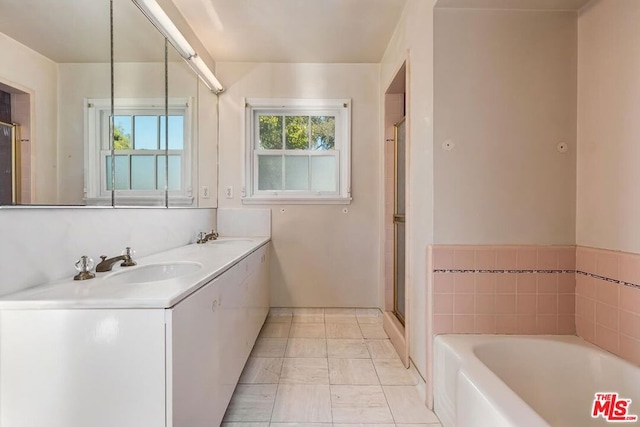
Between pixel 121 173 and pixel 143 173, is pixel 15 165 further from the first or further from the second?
pixel 143 173

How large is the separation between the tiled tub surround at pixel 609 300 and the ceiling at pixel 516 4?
123cm

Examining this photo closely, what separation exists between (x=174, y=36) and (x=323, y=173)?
63.5 inches

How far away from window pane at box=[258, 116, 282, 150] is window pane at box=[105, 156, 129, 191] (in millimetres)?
1509

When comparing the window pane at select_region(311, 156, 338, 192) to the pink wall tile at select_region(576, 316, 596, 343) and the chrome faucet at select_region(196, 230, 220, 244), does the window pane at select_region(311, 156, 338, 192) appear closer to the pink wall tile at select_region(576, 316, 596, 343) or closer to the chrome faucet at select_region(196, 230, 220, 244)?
the chrome faucet at select_region(196, 230, 220, 244)

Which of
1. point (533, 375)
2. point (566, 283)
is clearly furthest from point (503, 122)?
point (533, 375)

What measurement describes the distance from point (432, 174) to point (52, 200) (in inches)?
66.4

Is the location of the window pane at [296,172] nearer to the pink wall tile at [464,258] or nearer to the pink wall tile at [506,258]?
the pink wall tile at [464,258]

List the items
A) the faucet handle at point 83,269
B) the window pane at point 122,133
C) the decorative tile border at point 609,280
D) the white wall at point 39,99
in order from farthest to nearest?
the window pane at point 122,133 → the decorative tile border at point 609,280 → the faucet handle at point 83,269 → the white wall at point 39,99

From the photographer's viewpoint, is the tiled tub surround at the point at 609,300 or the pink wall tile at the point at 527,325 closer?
the tiled tub surround at the point at 609,300

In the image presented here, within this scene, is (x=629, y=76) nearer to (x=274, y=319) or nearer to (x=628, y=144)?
(x=628, y=144)

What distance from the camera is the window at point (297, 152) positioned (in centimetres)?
295

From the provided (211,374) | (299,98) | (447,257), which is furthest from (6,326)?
(299,98)

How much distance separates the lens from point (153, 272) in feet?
4.98

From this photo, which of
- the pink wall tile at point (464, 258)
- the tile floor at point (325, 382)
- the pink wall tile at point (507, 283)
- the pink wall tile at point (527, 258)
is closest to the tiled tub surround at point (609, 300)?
the pink wall tile at point (527, 258)
